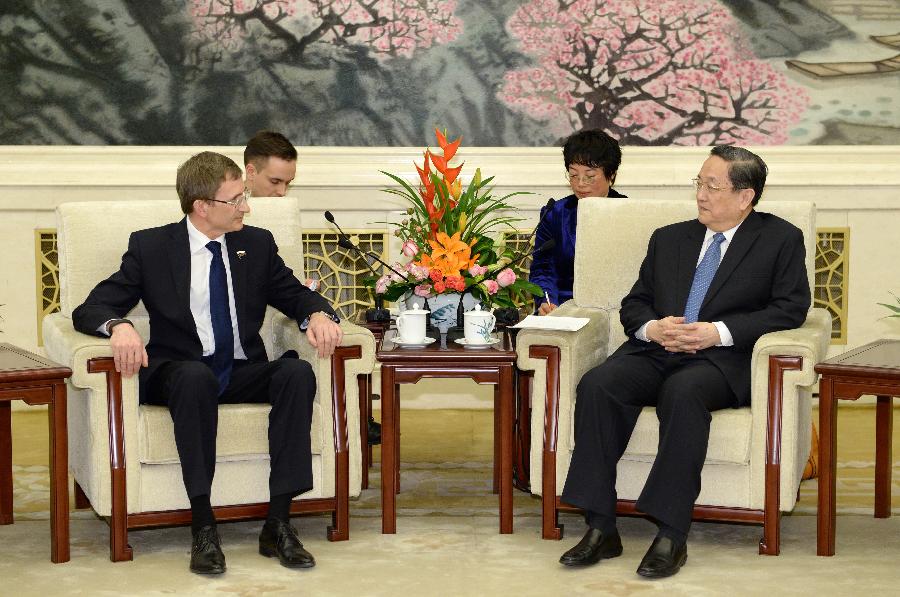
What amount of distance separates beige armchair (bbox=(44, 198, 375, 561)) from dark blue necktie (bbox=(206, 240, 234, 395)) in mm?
160

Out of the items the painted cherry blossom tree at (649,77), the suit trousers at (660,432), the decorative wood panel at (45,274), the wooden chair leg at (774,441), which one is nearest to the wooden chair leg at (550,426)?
the suit trousers at (660,432)

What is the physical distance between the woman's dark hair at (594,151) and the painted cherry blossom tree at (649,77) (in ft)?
3.91

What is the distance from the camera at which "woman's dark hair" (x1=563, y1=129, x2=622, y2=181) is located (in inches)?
183

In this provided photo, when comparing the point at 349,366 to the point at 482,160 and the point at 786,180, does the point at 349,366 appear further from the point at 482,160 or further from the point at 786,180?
the point at 786,180

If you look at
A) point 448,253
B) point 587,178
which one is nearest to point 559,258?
point 587,178

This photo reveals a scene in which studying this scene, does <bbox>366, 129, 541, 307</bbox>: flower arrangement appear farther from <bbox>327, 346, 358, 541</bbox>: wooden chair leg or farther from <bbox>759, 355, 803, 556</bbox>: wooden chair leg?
<bbox>759, 355, 803, 556</bbox>: wooden chair leg

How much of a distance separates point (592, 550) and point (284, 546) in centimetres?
94

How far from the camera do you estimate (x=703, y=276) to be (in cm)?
399

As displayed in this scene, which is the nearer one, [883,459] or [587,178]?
[883,459]

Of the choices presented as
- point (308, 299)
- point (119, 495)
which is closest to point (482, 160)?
point (308, 299)

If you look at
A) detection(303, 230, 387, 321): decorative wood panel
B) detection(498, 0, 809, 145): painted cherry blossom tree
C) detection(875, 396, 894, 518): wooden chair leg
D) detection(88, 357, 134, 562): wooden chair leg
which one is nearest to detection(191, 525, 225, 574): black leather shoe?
detection(88, 357, 134, 562): wooden chair leg

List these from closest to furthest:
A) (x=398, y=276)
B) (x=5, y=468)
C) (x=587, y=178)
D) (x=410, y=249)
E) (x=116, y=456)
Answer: (x=116, y=456)
(x=5, y=468)
(x=410, y=249)
(x=398, y=276)
(x=587, y=178)

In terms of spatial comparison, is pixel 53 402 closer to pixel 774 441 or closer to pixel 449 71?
pixel 774 441

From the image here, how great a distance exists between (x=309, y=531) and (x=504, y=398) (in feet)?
2.63
